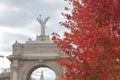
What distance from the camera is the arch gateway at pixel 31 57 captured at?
60.0m

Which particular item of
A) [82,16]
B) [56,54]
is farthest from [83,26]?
[56,54]

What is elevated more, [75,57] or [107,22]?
[107,22]

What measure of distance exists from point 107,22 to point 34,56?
43.2 m

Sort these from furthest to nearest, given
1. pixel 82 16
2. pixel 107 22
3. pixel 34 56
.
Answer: pixel 34 56, pixel 82 16, pixel 107 22

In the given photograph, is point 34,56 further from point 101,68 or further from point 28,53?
point 101,68

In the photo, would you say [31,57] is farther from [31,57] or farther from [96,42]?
[96,42]

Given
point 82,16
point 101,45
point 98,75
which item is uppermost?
point 82,16

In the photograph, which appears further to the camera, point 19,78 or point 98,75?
point 19,78

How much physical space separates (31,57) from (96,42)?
43.0 metres

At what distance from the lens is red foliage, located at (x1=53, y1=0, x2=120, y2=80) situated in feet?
55.4

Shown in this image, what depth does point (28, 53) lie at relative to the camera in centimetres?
6044

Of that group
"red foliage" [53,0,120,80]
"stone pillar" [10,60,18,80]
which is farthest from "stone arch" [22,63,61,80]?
"red foliage" [53,0,120,80]

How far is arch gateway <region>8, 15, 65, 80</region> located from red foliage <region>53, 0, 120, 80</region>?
4079cm

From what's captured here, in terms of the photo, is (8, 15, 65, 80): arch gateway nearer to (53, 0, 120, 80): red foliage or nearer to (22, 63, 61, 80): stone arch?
(22, 63, 61, 80): stone arch
